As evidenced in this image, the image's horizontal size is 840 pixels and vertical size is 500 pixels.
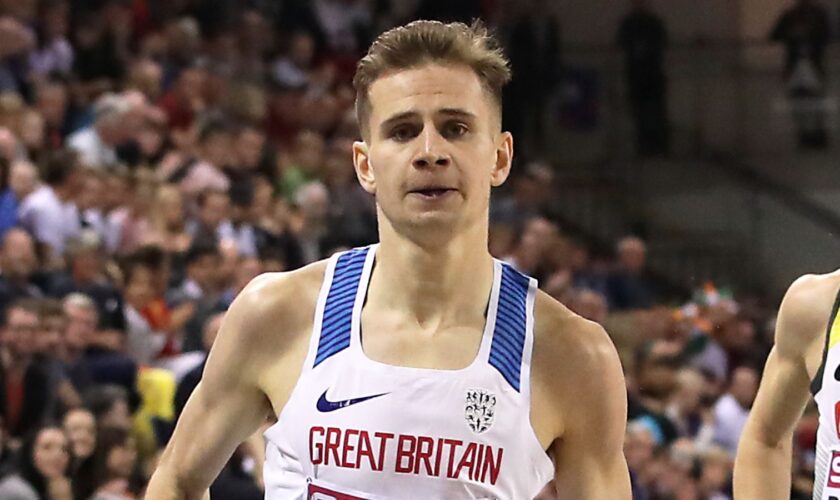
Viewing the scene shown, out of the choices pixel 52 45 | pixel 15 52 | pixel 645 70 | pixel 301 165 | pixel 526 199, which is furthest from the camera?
pixel 645 70

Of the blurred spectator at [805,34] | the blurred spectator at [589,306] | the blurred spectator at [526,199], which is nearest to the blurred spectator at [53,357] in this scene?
the blurred spectator at [589,306]

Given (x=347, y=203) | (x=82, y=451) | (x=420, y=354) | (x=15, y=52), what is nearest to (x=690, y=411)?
(x=347, y=203)

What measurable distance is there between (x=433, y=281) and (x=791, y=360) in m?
1.29

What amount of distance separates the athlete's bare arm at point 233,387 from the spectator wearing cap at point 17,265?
5.27 meters

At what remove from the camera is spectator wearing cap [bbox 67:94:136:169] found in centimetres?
1180

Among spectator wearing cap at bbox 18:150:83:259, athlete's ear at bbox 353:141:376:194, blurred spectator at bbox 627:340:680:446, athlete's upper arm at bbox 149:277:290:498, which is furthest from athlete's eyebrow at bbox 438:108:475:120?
blurred spectator at bbox 627:340:680:446

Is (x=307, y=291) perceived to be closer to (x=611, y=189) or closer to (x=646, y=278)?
(x=646, y=278)

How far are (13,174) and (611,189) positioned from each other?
7.90 meters

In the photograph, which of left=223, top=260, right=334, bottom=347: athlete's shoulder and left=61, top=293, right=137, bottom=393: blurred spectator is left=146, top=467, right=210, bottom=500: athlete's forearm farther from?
left=61, top=293, right=137, bottom=393: blurred spectator

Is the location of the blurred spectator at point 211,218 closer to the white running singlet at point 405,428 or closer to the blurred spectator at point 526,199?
the blurred spectator at point 526,199

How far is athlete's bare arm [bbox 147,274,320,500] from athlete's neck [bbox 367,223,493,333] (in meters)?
0.22

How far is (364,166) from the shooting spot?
4.09 meters

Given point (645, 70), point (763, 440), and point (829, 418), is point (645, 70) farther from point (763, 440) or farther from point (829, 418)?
point (829, 418)

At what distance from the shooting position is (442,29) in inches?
158
